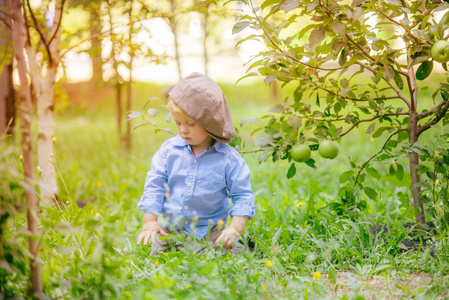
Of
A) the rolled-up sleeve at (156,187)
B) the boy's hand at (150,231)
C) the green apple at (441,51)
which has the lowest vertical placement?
the boy's hand at (150,231)

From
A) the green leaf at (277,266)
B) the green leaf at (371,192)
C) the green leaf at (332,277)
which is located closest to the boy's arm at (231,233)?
the green leaf at (277,266)

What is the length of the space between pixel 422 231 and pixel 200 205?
3.90ft

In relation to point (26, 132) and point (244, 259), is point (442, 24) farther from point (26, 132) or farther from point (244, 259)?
point (26, 132)

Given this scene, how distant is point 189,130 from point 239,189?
0.40 meters

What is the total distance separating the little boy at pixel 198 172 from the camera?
211 centimetres

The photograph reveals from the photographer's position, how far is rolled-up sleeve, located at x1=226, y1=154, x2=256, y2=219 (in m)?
2.15

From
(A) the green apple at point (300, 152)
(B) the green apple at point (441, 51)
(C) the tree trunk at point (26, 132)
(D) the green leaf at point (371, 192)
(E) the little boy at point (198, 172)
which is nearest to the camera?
(C) the tree trunk at point (26, 132)

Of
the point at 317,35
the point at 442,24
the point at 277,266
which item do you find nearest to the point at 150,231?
the point at 277,266

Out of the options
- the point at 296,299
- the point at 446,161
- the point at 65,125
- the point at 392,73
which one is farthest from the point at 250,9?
the point at 65,125

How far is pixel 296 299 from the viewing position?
5.50ft

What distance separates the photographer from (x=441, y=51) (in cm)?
183

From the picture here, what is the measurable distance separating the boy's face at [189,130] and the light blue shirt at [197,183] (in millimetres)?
95

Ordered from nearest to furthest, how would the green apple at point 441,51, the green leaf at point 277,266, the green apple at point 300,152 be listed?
the green apple at point 441,51 → the green leaf at point 277,266 → the green apple at point 300,152

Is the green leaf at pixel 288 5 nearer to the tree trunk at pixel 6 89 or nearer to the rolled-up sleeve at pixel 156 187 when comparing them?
the rolled-up sleeve at pixel 156 187
